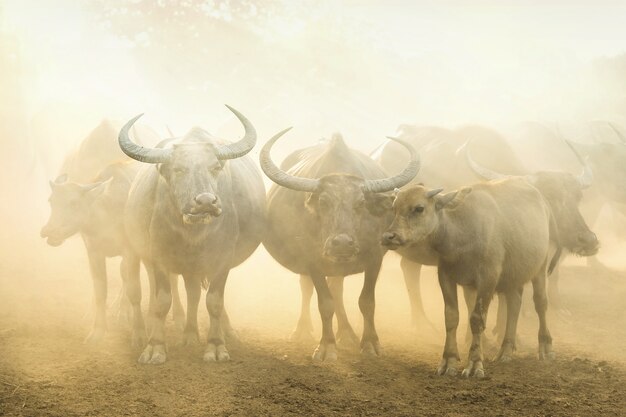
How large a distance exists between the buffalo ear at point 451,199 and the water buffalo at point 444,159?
289 centimetres

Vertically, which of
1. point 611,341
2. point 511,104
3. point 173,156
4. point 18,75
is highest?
point 511,104

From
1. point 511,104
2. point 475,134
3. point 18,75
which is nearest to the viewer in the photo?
point 475,134

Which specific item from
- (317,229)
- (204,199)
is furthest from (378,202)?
(204,199)

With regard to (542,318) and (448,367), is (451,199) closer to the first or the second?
(448,367)

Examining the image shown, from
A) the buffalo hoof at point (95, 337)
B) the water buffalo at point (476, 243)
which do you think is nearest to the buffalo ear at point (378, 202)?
the water buffalo at point (476, 243)

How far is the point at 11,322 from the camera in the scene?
8508mm

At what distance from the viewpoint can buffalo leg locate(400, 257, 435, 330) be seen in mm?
9403

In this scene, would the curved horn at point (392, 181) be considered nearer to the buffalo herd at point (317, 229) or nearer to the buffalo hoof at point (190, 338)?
the buffalo herd at point (317, 229)

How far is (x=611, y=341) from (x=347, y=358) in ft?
10.4

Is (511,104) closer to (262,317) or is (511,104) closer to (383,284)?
(383,284)

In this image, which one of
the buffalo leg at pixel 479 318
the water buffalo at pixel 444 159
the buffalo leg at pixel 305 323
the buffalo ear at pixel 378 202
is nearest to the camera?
the buffalo leg at pixel 479 318

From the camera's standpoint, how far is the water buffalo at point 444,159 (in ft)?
32.4

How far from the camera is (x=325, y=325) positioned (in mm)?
7414

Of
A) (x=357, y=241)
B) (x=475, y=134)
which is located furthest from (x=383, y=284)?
(x=357, y=241)
